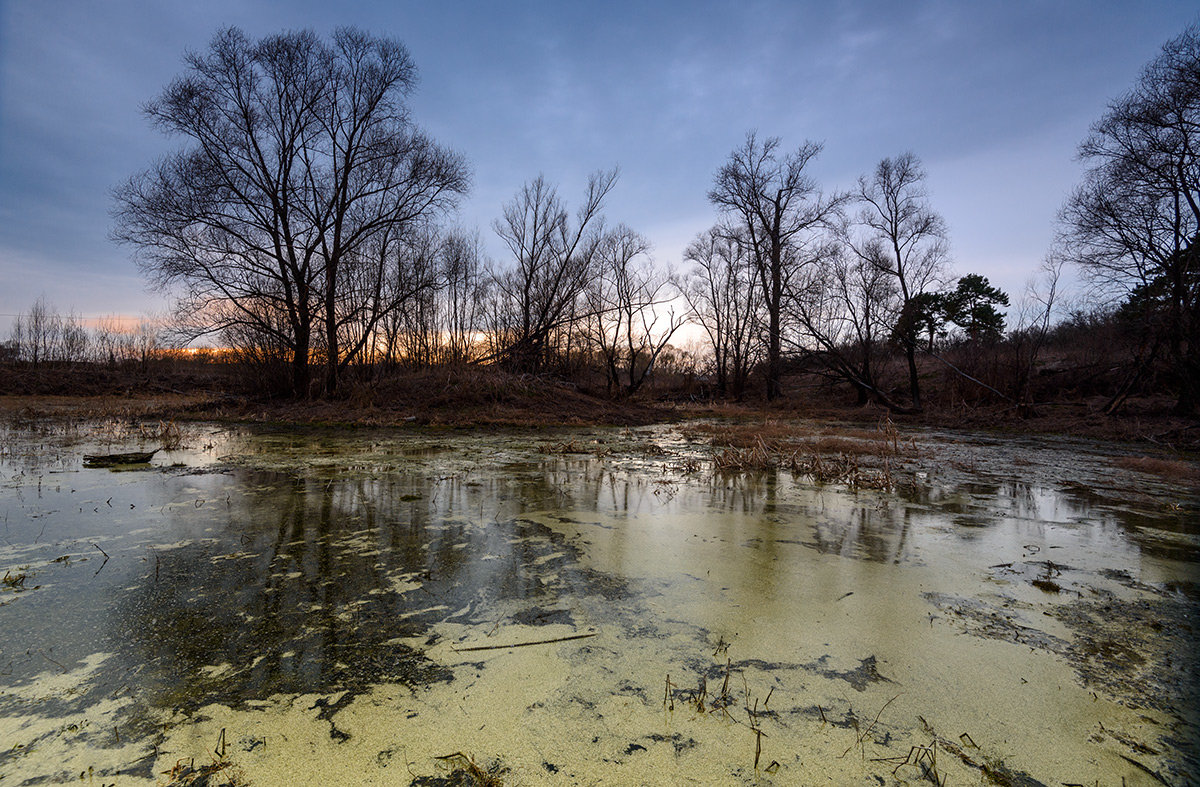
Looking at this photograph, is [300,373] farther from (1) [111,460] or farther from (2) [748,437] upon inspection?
(2) [748,437]

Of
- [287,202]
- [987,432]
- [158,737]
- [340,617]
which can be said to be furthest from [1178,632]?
[287,202]

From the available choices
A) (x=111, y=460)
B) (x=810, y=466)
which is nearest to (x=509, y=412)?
(x=111, y=460)

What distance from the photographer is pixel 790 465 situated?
23.9 feet

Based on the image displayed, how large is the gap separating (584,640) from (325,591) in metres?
1.48

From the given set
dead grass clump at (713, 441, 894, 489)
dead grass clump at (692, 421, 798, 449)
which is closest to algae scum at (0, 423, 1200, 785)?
dead grass clump at (713, 441, 894, 489)

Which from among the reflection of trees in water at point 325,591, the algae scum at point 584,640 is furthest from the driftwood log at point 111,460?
the reflection of trees in water at point 325,591

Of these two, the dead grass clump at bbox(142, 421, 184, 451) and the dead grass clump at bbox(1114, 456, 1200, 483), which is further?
the dead grass clump at bbox(142, 421, 184, 451)

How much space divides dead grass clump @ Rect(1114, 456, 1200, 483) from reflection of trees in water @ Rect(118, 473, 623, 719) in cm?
862

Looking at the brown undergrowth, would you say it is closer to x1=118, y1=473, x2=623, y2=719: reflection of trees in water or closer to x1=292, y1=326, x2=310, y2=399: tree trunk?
x1=118, y1=473, x2=623, y2=719: reflection of trees in water

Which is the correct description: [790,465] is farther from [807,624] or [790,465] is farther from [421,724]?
[421,724]

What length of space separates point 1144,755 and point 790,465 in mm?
5708

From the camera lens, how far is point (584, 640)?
2348 mm

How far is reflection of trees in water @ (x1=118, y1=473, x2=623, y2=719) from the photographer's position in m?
2.03

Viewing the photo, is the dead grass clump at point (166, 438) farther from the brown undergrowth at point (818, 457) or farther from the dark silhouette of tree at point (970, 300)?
the dark silhouette of tree at point (970, 300)
